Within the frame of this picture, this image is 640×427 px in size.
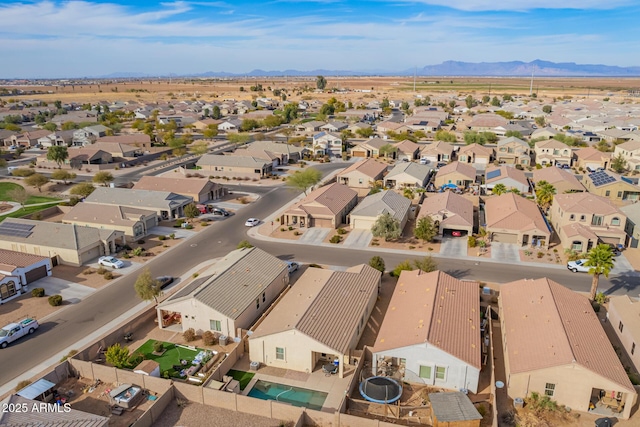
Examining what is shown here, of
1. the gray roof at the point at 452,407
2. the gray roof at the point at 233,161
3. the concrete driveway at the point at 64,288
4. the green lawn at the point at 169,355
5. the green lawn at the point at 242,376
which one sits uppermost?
the gray roof at the point at 233,161

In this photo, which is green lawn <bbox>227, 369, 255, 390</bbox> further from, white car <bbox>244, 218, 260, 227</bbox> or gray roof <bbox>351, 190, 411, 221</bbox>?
white car <bbox>244, 218, 260, 227</bbox>

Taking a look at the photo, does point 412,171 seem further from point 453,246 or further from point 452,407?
point 452,407

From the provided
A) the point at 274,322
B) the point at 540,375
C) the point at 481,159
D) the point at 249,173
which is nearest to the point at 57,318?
the point at 274,322

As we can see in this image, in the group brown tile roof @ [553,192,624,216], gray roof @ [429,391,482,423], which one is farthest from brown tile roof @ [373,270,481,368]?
brown tile roof @ [553,192,624,216]

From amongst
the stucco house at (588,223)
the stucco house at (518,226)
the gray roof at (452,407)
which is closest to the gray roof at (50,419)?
the gray roof at (452,407)

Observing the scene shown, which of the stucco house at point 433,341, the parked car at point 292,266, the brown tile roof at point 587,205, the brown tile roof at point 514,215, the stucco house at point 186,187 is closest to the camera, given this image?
the stucco house at point 433,341

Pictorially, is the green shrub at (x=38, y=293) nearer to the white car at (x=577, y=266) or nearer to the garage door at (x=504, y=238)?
the garage door at (x=504, y=238)

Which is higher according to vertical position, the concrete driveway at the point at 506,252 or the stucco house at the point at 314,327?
the stucco house at the point at 314,327
